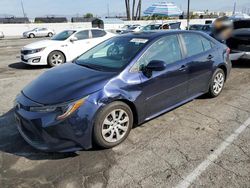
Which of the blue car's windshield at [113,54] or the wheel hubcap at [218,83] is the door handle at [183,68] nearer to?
the blue car's windshield at [113,54]

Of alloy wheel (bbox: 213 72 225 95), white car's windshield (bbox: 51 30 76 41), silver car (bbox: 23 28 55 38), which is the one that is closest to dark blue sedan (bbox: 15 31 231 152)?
alloy wheel (bbox: 213 72 225 95)

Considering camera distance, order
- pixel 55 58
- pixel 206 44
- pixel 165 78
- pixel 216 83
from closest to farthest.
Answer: pixel 165 78 < pixel 206 44 < pixel 216 83 < pixel 55 58

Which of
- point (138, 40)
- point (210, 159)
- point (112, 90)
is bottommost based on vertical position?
point (210, 159)

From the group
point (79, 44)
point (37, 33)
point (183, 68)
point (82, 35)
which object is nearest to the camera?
point (183, 68)

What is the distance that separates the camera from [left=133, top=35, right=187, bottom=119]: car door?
3.64 m

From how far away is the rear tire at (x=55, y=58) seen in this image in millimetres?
8920

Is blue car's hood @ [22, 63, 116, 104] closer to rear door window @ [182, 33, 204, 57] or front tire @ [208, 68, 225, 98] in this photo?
rear door window @ [182, 33, 204, 57]

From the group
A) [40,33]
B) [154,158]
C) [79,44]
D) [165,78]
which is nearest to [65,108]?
[154,158]

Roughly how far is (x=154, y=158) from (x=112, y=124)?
708 mm

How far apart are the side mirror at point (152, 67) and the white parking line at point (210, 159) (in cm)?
136

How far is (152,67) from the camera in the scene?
352 centimetres

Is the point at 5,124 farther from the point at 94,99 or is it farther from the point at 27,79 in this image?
the point at 27,79

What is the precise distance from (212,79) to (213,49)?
0.61 meters

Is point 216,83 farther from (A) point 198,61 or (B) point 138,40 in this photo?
A: (B) point 138,40
